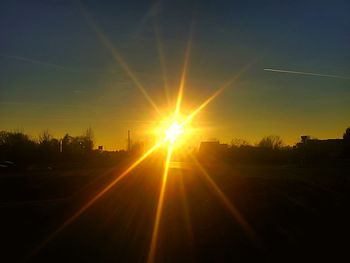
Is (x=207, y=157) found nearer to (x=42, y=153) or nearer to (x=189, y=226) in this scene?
(x=42, y=153)

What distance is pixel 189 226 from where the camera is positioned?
17.6 metres

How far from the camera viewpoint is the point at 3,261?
1364 cm

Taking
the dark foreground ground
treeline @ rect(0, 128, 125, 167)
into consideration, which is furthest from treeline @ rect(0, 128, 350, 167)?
the dark foreground ground

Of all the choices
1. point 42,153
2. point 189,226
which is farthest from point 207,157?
point 189,226

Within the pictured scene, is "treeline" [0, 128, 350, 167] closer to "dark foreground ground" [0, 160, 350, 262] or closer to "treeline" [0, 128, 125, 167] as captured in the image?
"treeline" [0, 128, 125, 167]

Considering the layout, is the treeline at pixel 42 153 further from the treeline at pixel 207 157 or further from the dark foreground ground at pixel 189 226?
the dark foreground ground at pixel 189 226

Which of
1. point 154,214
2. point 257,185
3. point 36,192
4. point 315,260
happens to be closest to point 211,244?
point 315,260

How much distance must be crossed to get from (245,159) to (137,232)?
74.2 meters

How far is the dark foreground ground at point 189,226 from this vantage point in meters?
14.5

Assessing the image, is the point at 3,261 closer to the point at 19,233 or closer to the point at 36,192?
the point at 19,233

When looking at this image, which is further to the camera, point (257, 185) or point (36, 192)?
point (36, 192)

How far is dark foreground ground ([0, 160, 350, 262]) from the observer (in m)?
14.5

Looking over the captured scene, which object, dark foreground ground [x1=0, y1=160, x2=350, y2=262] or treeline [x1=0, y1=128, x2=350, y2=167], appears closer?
dark foreground ground [x1=0, y1=160, x2=350, y2=262]

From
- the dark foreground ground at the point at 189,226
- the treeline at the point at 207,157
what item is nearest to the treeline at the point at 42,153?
the treeline at the point at 207,157
